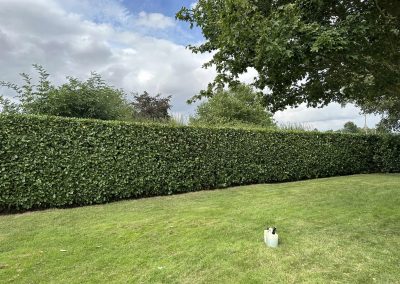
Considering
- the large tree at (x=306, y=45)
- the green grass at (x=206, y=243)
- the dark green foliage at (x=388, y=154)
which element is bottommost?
the green grass at (x=206, y=243)

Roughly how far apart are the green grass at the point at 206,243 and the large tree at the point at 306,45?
8.09 feet

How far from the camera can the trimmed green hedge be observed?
7.34 metres

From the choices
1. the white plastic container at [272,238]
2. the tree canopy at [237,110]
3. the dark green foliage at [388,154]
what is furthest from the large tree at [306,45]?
the tree canopy at [237,110]

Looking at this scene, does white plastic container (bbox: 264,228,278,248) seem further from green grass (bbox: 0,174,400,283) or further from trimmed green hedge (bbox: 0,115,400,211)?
trimmed green hedge (bbox: 0,115,400,211)

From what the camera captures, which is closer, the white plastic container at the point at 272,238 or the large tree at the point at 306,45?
the large tree at the point at 306,45

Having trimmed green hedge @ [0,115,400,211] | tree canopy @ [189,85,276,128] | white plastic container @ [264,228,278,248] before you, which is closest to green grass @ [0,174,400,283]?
white plastic container @ [264,228,278,248]

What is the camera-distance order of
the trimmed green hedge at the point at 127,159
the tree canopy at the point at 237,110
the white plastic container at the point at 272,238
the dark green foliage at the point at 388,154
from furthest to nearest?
1. the tree canopy at the point at 237,110
2. the dark green foliage at the point at 388,154
3. the trimmed green hedge at the point at 127,159
4. the white plastic container at the point at 272,238

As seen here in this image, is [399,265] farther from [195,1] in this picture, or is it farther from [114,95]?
[114,95]

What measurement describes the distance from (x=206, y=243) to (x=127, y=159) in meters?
4.49

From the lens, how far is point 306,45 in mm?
3998

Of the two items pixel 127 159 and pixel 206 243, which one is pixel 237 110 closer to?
pixel 127 159

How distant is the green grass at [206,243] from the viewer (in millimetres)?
3869

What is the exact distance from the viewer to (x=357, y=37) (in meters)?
4.22

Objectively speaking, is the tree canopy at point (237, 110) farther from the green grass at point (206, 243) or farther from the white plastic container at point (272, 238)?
the white plastic container at point (272, 238)
